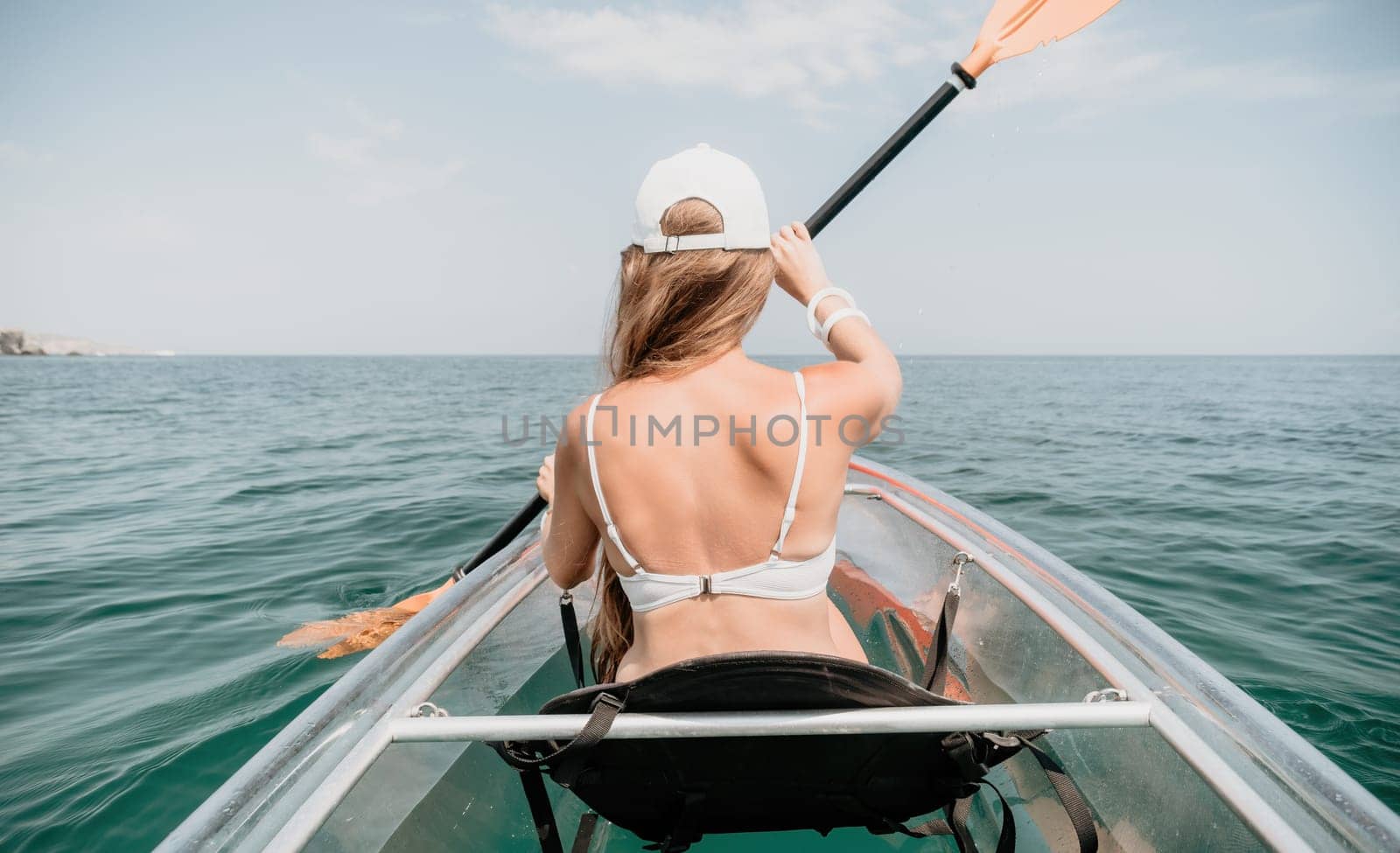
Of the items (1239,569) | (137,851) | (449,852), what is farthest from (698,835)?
(1239,569)

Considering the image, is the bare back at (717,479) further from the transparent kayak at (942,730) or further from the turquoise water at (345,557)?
the turquoise water at (345,557)

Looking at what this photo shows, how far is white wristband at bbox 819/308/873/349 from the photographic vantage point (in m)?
1.58

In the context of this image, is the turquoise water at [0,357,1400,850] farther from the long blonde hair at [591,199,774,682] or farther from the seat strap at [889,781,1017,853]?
the long blonde hair at [591,199,774,682]

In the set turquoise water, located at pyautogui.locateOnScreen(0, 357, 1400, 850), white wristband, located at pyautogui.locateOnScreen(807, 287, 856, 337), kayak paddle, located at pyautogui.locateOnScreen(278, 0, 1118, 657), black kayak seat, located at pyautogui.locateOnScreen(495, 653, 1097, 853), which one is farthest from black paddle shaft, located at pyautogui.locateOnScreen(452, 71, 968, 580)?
turquoise water, located at pyautogui.locateOnScreen(0, 357, 1400, 850)

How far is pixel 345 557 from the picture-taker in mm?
5914

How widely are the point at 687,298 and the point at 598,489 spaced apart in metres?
0.43

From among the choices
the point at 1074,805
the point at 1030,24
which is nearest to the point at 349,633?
the point at 1074,805

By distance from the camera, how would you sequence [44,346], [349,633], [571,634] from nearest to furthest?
1. [571,634]
2. [349,633]
3. [44,346]

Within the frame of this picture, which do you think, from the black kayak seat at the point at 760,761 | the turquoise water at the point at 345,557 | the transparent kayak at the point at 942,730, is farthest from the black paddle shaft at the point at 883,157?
the turquoise water at the point at 345,557

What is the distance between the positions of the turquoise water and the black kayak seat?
2438 mm

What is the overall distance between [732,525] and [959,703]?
53cm

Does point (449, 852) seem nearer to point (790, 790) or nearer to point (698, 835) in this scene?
point (698, 835)

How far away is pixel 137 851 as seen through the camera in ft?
8.55

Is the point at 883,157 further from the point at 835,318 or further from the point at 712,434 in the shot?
the point at 712,434
